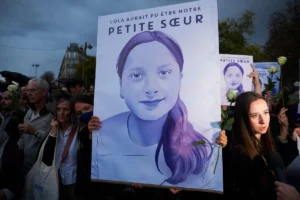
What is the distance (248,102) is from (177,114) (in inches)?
21.6

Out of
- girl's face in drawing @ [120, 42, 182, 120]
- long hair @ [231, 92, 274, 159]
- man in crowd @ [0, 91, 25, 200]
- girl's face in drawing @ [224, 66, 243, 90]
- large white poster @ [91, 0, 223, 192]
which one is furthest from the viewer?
girl's face in drawing @ [224, 66, 243, 90]

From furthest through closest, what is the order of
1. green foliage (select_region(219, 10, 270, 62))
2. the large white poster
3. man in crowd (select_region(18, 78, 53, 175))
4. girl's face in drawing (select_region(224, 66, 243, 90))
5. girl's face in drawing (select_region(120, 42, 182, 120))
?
green foliage (select_region(219, 10, 270, 62))
girl's face in drawing (select_region(224, 66, 243, 90))
man in crowd (select_region(18, 78, 53, 175))
girl's face in drawing (select_region(120, 42, 182, 120))
the large white poster

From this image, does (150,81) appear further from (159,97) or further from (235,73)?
(235,73)

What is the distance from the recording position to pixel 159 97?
1888mm

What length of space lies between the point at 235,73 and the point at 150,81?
2241 mm

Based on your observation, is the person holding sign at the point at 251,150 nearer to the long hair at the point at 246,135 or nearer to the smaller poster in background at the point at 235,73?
the long hair at the point at 246,135

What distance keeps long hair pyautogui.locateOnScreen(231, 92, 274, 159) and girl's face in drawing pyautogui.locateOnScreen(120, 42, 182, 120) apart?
0.53 m

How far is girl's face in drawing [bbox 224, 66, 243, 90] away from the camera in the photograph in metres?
3.80

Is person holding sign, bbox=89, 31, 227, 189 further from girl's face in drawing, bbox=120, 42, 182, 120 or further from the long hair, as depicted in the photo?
the long hair

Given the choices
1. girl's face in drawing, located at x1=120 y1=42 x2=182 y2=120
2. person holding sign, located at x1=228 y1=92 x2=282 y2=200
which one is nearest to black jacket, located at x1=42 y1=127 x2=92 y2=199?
girl's face in drawing, located at x1=120 y1=42 x2=182 y2=120

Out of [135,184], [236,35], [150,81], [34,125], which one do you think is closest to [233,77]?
[150,81]

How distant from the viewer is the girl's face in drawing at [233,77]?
3.80 meters

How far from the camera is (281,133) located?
2.47m

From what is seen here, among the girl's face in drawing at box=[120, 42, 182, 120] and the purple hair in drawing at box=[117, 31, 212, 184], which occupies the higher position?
the girl's face in drawing at box=[120, 42, 182, 120]
